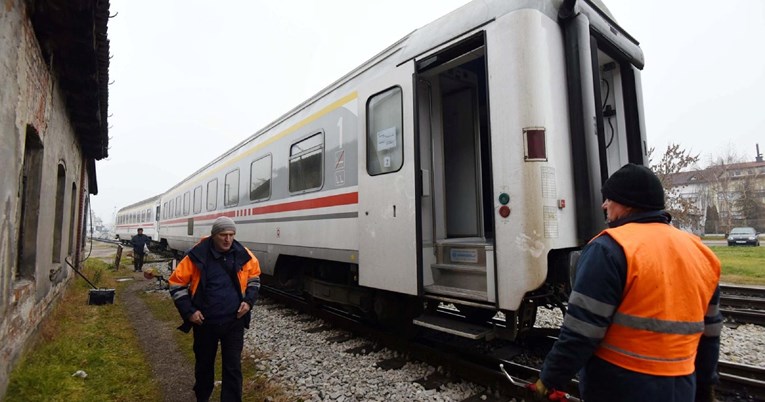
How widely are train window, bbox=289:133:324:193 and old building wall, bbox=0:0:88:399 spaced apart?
3.10 m

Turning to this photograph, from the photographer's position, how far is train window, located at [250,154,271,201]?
7.44m

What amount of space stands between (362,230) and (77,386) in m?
3.20

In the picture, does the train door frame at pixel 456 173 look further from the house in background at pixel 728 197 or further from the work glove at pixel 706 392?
the house in background at pixel 728 197

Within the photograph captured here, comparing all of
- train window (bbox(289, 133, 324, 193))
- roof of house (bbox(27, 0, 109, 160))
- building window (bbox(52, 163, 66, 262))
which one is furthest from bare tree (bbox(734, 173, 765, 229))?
building window (bbox(52, 163, 66, 262))

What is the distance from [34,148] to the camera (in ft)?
16.2

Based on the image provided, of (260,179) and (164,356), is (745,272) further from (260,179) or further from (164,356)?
(164,356)

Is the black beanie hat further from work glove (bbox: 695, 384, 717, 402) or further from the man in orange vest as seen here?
work glove (bbox: 695, 384, 717, 402)

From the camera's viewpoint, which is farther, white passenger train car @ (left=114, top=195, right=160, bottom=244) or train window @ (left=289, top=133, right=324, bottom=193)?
white passenger train car @ (left=114, top=195, right=160, bottom=244)

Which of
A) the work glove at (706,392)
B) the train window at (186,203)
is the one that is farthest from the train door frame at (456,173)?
the train window at (186,203)

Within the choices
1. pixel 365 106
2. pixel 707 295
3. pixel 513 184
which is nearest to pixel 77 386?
pixel 365 106

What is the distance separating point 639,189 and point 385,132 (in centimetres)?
311

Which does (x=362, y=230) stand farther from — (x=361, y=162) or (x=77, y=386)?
(x=77, y=386)

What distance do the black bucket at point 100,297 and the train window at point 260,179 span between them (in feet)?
11.0

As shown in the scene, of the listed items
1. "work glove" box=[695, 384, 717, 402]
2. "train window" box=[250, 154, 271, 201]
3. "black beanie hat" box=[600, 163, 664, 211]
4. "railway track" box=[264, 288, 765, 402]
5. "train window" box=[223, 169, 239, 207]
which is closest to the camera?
"black beanie hat" box=[600, 163, 664, 211]
